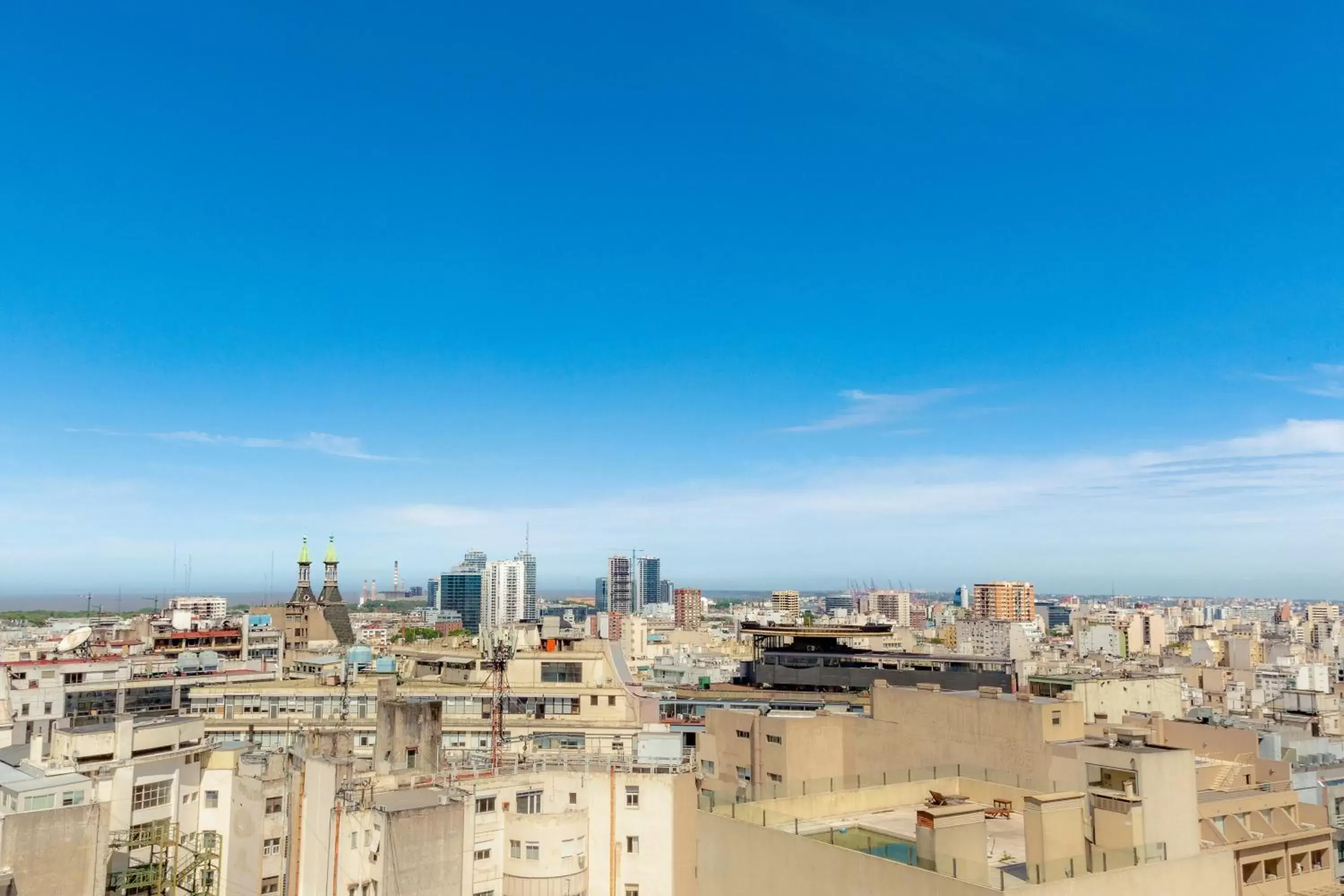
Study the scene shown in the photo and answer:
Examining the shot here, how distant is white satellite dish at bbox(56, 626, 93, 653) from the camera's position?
62.9m

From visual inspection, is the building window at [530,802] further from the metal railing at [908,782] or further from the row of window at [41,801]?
the row of window at [41,801]

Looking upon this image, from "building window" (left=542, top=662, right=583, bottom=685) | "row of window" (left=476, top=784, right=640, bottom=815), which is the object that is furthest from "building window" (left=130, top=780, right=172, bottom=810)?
"building window" (left=542, top=662, right=583, bottom=685)

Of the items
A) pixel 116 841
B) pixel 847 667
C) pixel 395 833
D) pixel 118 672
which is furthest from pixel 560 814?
pixel 847 667

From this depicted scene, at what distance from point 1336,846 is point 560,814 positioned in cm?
2311

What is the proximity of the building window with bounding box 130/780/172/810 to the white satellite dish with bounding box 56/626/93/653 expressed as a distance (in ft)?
124

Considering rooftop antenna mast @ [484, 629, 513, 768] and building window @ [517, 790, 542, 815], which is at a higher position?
rooftop antenna mast @ [484, 629, 513, 768]

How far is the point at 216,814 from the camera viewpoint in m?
32.4

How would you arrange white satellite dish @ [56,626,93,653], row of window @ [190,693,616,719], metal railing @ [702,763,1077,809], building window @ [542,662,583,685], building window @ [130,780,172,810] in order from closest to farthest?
metal railing @ [702,763,1077,809], building window @ [130,780,172,810], row of window @ [190,693,616,719], building window @ [542,662,583,685], white satellite dish @ [56,626,93,653]

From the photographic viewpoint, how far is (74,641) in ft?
207

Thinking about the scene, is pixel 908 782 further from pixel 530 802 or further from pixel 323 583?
Result: pixel 323 583

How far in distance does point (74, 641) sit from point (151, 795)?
38.0m

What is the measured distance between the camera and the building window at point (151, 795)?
3061 centimetres

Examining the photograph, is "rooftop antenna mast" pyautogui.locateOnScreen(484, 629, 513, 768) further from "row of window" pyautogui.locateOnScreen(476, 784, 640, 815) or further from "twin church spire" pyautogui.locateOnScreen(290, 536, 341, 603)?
"twin church spire" pyautogui.locateOnScreen(290, 536, 341, 603)

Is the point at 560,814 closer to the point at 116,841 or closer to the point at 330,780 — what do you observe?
the point at 330,780
